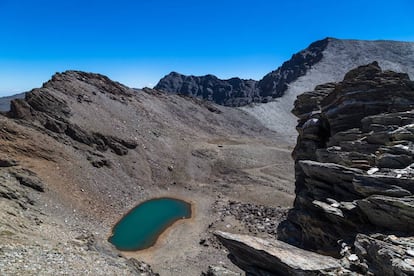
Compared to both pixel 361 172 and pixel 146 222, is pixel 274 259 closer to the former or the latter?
pixel 361 172

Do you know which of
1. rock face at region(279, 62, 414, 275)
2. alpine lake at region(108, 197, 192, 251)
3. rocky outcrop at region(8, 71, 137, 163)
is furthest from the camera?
rocky outcrop at region(8, 71, 137, 163)

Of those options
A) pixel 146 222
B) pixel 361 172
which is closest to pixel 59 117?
pixel 146 222

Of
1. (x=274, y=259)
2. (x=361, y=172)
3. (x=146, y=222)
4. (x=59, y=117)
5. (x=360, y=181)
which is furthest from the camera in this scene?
(x=59, y=117)

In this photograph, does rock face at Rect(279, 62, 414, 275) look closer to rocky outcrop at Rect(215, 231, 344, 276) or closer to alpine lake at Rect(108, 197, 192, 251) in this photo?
rocky outcrop at Rect(215, 231, 344, 276)

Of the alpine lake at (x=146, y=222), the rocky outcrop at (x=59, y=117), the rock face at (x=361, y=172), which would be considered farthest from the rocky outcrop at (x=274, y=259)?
the rocky outcrop at (x=59, y=117)

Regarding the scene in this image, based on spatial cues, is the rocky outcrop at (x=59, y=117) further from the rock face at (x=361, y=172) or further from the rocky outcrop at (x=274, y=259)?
the rocky outcrop at (x=274, y=259)

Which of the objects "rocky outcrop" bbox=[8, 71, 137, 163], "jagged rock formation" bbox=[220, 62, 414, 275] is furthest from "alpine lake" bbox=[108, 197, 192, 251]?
"jagged rock formation" bbox=[220, 62, 414, 275]
